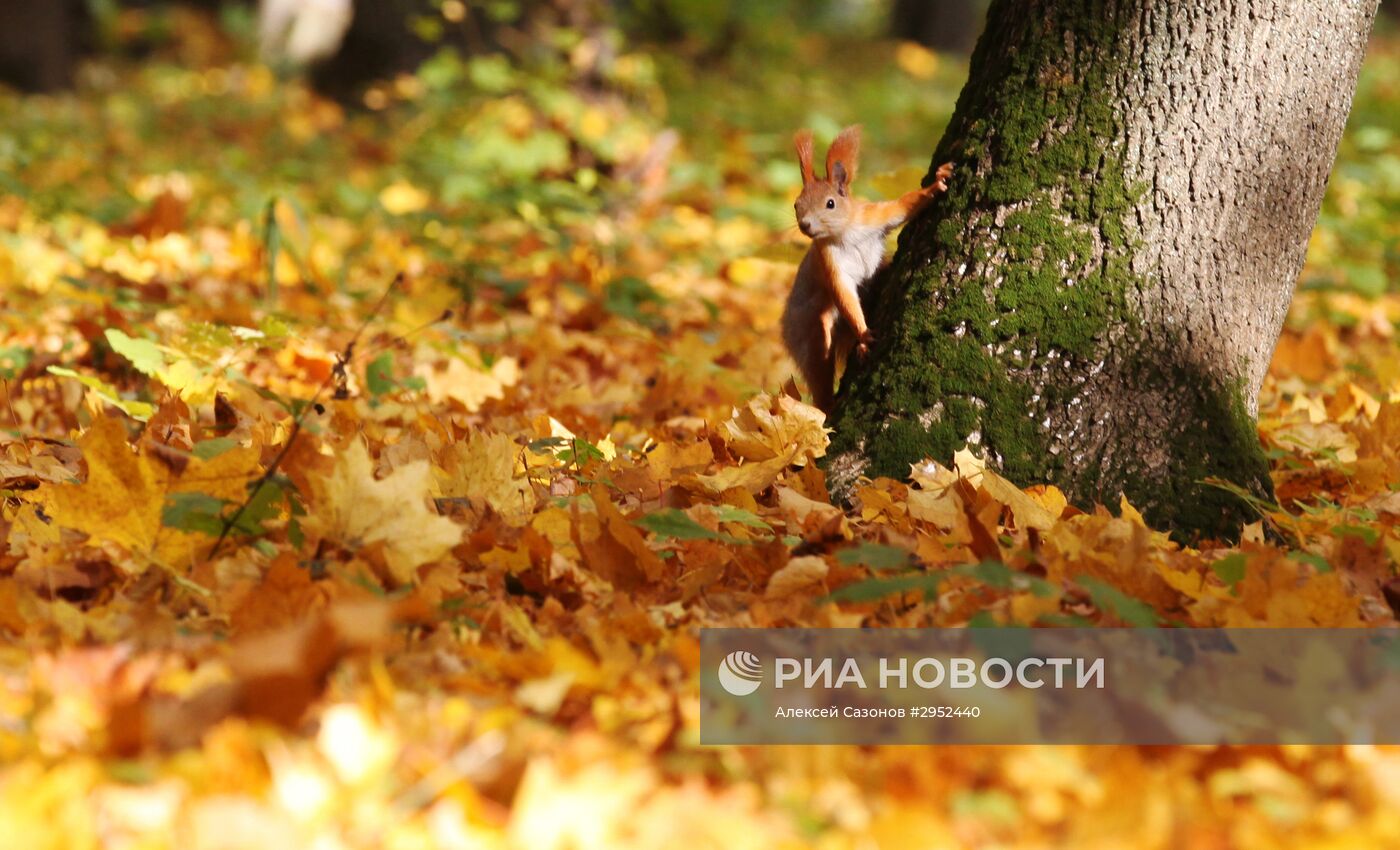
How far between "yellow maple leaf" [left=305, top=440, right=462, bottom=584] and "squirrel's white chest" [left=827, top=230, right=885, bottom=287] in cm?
130

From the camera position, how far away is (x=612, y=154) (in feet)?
21.5

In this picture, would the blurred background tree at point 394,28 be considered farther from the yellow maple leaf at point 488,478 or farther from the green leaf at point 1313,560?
the green leaf at point 1313,560

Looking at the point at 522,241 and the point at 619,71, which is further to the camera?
the point at 619,71

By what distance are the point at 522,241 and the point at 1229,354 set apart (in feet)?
11.9

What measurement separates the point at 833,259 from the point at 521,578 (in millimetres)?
1185

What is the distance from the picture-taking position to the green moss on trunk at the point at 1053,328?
8.93 feet

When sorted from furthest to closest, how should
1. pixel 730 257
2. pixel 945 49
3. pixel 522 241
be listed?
1. pixel 945 49
2. pixel 730 257
3. pixel 522 241

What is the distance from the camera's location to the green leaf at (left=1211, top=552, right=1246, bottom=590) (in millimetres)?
2107

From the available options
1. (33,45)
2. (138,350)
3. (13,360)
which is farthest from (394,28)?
(138,350)

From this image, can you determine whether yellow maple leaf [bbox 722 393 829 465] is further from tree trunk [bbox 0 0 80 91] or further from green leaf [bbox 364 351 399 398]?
tree trunk [bbox 0 0 80 91]

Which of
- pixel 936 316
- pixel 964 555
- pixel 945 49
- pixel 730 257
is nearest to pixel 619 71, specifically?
pixel 730 257

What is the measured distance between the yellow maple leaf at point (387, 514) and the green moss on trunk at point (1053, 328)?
3.20ft

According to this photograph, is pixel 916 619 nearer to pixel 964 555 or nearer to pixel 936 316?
pixel 964 555

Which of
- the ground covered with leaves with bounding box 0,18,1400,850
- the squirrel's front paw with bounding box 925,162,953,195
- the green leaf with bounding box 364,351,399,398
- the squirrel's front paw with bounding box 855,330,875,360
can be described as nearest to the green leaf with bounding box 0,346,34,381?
the ground covered with leaves with bounding box 0,18,1400,850
